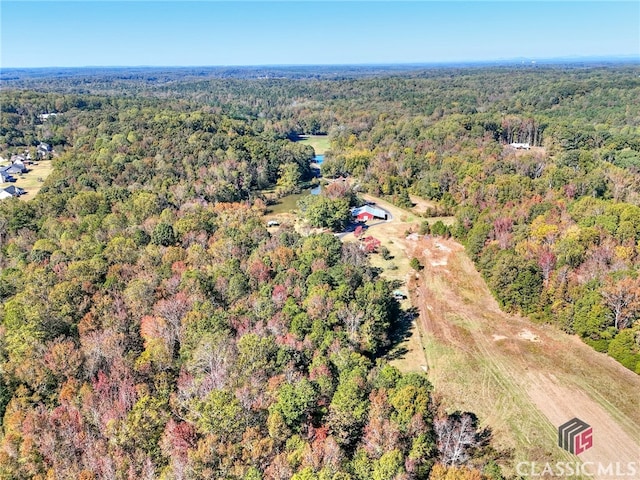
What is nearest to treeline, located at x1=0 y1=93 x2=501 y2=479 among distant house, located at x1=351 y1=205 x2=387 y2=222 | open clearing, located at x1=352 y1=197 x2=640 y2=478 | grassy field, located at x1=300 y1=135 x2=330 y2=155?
open clearing, located at x1=352 y1=197 x2=640 y2=478

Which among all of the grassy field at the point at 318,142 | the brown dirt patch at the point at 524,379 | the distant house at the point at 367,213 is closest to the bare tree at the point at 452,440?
the brown dirt patch at the point at 524,379

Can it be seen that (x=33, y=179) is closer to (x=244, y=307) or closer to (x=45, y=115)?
(x=45, y=115)

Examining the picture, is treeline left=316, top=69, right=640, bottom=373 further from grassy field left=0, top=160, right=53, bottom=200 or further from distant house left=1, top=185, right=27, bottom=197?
distant house left=1, top=185, right=27, bottom=197

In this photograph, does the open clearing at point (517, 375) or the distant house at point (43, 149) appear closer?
the open clearing at point (517, 375)

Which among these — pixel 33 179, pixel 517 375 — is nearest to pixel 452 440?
pixel 517 375

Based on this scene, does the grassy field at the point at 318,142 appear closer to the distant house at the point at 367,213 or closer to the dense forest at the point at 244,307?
the dense forest at the point at 244,307
